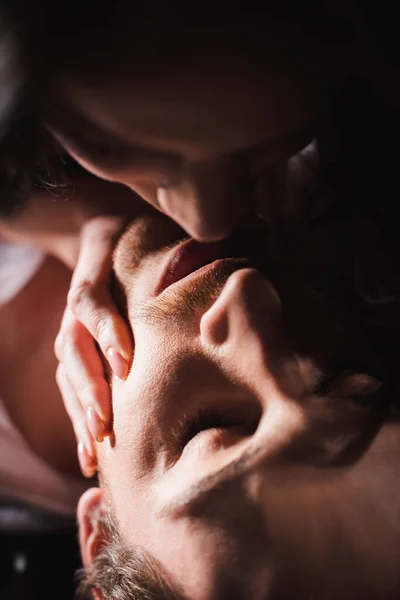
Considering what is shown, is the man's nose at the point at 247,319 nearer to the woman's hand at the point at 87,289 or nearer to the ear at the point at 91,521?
the woman's hand at the point at 87,289

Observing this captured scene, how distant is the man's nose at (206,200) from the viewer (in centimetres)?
30

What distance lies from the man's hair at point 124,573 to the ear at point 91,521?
0.03 feet

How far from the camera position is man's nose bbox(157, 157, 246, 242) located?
11.9 inches

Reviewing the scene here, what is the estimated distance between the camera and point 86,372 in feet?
1.72

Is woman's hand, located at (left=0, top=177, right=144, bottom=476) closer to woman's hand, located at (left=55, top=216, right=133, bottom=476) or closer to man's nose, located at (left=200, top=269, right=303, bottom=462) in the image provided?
woman's hand, located at (left=55, top=216, right=133, bottom=476)

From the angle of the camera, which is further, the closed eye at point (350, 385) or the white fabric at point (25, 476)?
the white fabric at point (25, 476)

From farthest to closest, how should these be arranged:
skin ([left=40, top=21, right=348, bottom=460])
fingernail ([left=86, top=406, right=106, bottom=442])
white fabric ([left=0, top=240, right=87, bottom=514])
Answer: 1. white fabric ([left=0, top=240, right=87, bottom=514])
2. fingernail ([left=86, top=406, right=106, bottom=442])
3. skin ([left=40, top=21, right=348, bottom=460])

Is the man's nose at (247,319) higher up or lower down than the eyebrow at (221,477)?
higher up

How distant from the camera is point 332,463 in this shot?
385mm

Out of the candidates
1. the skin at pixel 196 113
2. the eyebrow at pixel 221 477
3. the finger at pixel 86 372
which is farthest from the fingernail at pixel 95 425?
the skin at pixel 196 113

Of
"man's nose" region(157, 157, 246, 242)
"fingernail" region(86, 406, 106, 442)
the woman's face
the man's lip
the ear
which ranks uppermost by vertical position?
the woman's face

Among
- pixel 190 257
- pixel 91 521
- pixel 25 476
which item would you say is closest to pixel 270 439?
pixel 190 257

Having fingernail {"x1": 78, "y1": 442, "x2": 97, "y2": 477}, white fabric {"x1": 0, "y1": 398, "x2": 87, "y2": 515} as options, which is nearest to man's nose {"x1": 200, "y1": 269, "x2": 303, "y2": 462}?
fingernail {"x1": 78, "y1": 442, "x2": 97, "y2": 477}

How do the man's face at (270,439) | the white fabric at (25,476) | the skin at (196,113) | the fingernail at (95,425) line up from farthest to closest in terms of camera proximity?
the white fabric at (25,476) → the fingernail at (95,425) → the man's face at (270,439) → the skin at (196,113)
